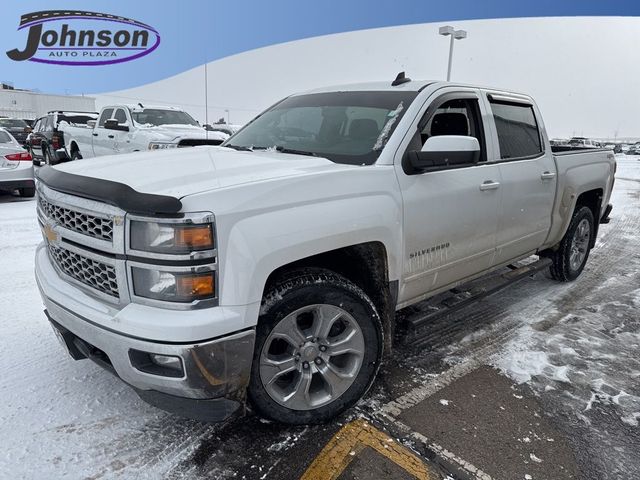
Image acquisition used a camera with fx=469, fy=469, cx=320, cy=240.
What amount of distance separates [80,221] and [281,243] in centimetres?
100

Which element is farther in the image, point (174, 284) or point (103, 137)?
point (103, 137)

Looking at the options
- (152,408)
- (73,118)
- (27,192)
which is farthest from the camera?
(73,118)

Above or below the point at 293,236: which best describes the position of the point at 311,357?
below

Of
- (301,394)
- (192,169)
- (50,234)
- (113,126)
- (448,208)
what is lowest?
(301,394)

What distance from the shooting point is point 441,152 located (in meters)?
2.71

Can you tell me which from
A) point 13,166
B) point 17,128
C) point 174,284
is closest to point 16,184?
point 13,166

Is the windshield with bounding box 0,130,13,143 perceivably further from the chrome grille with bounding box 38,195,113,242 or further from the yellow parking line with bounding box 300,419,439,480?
the yellow parking line with bounding box 300,419,439,480

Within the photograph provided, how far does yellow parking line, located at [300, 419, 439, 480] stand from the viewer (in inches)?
88.6

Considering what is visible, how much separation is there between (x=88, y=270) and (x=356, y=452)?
162 cm

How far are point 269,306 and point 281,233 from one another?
14.0 inches

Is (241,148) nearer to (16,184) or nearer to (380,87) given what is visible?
(380,87)

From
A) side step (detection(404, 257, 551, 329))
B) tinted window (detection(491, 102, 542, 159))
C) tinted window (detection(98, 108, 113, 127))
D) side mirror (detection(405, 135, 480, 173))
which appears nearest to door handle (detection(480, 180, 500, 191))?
tinted window (detection(491, 102, 542, 159))

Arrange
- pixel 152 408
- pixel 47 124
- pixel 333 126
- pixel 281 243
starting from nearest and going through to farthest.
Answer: pixel 281 243 < pixel 152 408 < pixel 333 126 < pixel 47 124

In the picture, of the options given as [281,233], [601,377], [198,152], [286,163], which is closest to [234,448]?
[281,233]
